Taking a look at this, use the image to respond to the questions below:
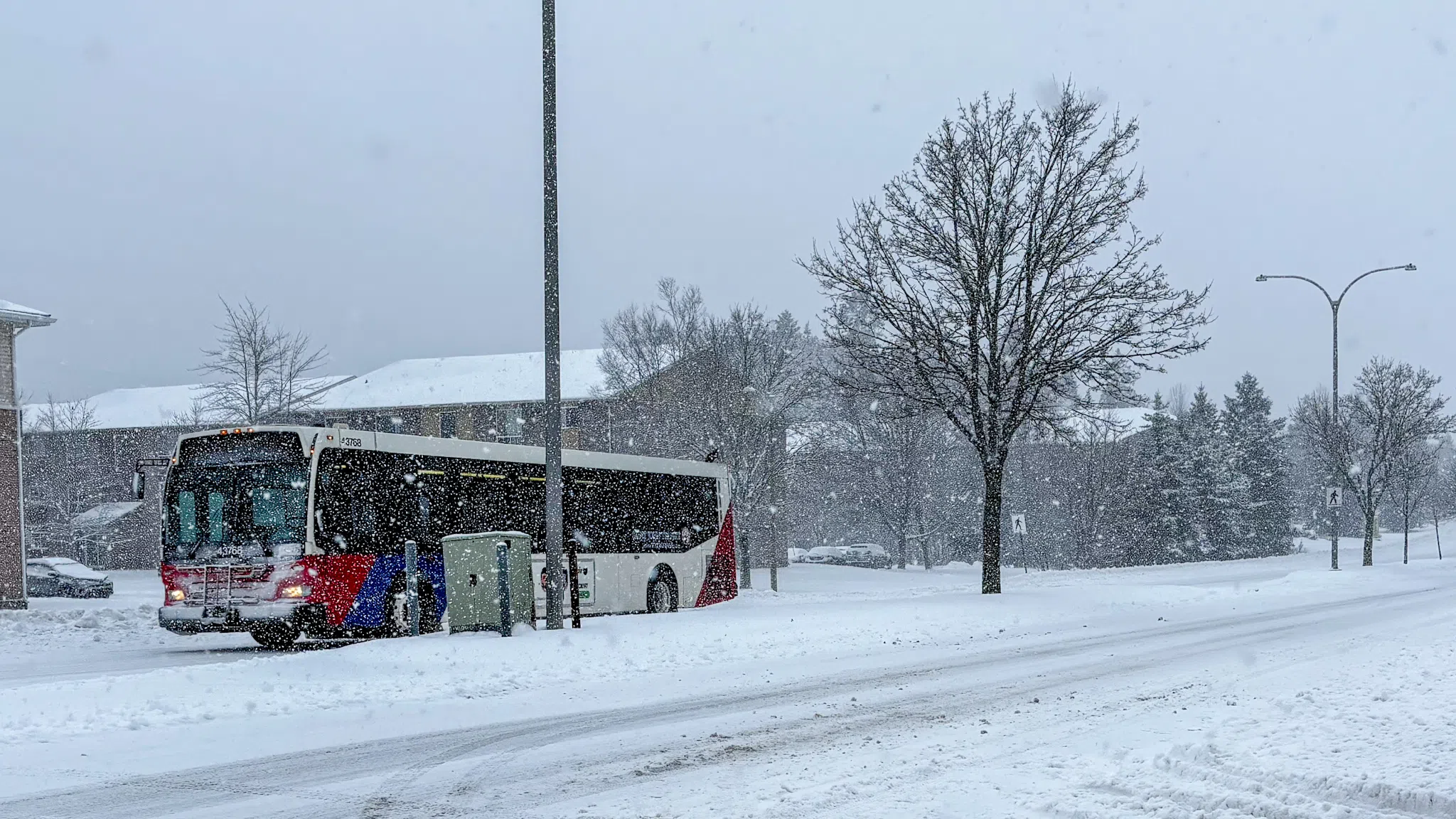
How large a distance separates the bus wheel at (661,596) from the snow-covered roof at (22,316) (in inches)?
731

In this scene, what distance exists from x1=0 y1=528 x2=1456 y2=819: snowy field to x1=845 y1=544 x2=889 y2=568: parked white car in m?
51.7

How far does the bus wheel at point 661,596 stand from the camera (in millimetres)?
22375

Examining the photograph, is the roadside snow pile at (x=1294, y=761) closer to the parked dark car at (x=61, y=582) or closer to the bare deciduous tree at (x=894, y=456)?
the parked dark car at (x=61, y=582)

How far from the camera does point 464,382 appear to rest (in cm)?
6706

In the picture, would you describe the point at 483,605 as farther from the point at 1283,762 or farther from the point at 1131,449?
the point at 1131,449

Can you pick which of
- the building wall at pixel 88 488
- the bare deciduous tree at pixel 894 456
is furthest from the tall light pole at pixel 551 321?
the building wall at pixel 88 488

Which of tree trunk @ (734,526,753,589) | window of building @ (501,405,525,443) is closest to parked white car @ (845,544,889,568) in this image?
window of building @ (501,405,525,443)

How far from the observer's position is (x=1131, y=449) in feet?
245

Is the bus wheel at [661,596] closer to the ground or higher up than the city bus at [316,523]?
closer to the ground

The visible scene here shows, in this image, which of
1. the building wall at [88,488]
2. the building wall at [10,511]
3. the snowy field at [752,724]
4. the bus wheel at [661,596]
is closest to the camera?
the snowy field at [752,724]

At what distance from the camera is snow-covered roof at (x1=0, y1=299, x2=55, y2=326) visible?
1198 inches

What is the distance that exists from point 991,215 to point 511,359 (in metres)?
49.3

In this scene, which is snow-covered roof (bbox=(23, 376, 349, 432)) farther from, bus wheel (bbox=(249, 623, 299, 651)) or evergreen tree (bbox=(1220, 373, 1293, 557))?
evergreen tree (bbox=(1220, 373, 1293, 557))

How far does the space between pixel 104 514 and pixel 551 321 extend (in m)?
55.5
